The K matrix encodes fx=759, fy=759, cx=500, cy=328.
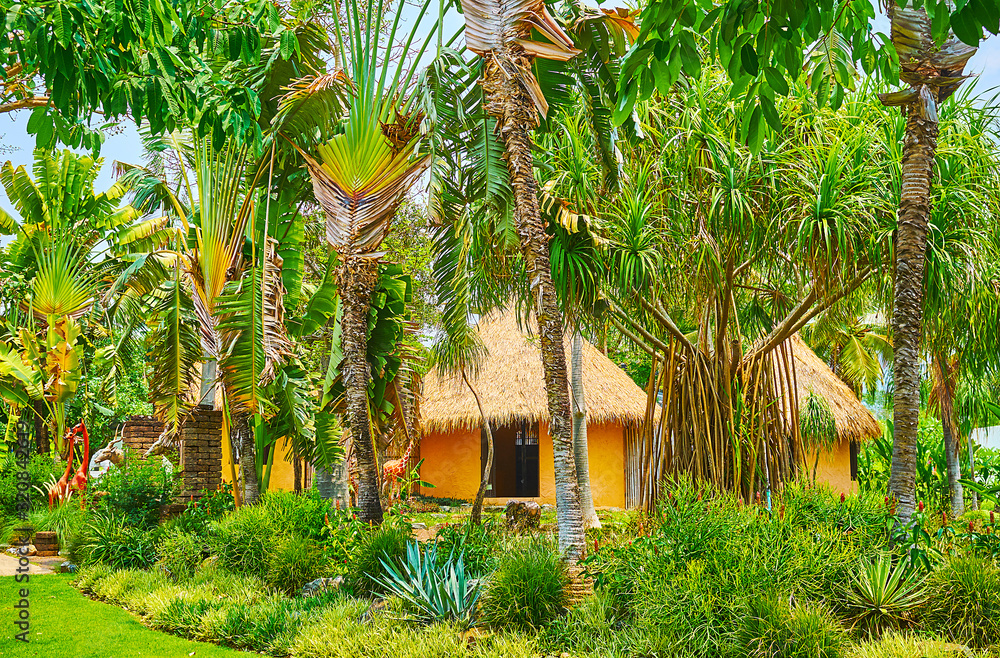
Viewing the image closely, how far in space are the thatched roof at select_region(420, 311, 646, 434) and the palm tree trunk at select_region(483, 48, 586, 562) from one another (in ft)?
29.7

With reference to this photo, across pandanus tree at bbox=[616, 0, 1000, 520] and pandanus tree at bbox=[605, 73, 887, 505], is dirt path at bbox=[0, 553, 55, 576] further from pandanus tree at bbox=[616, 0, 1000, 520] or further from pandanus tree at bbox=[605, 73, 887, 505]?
pandanus tree at bbox=[616, 0, 1000, 520]

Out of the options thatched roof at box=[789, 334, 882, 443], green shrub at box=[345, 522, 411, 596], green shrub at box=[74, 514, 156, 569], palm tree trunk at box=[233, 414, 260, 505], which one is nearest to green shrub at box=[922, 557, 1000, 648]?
green shrub at box=[345, 522, 411, 596]

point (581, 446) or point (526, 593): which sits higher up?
point (581, 446)

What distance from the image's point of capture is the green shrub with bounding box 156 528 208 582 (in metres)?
9.21

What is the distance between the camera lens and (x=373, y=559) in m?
7.39

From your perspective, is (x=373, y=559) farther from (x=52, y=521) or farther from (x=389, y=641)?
(x=52, y=521)

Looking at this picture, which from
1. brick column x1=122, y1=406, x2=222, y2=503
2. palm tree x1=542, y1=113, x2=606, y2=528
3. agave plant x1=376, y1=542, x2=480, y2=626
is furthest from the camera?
brick column x1=122, y1=406, x2=222, y2=503

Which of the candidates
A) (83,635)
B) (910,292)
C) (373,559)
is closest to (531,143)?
(910,292)

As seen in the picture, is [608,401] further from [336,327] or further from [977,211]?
[977,211]

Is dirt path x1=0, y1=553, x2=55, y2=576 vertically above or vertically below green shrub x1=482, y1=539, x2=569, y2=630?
below

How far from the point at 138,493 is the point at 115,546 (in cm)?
104

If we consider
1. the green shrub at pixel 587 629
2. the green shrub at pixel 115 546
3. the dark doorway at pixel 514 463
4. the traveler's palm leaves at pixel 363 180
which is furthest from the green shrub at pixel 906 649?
the dark doorway at pixel 514 463

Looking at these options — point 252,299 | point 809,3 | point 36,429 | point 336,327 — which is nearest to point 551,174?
point 336,327

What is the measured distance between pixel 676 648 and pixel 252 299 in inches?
259
